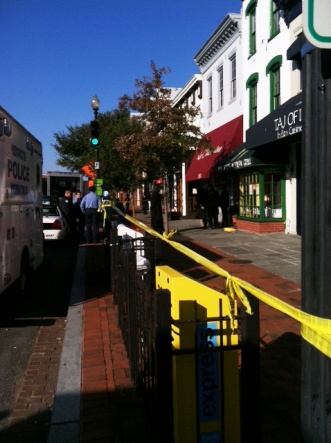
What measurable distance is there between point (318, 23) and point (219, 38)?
70.9 feet

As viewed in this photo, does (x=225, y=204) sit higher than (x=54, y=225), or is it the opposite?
(x=225, y=204)

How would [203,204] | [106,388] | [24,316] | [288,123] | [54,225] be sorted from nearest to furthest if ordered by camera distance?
[106,388] < [24,316] < [288,123] < [54,225] < [203,204]

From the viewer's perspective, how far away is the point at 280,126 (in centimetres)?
1366

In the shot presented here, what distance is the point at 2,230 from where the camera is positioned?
5.86 metres

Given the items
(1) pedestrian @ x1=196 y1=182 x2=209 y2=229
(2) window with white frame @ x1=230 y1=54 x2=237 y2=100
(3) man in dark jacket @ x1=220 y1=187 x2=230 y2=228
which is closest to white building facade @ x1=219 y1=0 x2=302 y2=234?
(3) man in dark jacket @ x1=220 y1=187 x2=230 y2=228

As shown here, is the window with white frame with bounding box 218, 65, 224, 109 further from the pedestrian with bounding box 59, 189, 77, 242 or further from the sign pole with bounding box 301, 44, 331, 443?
the sign pole with bounding box 301, 44, 331, 443

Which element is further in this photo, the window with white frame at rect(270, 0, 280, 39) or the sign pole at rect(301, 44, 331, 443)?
the window with white frame at rect(270, 0, 280, 39)

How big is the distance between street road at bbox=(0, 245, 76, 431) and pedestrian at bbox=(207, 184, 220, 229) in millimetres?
8948

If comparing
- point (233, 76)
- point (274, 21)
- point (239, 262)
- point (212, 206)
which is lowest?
point (239, 262)

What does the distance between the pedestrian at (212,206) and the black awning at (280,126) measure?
308 centimetres

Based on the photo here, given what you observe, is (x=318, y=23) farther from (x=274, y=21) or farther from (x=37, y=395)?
(x=274, y=21)

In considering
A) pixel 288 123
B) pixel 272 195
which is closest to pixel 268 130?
pixel 288 123

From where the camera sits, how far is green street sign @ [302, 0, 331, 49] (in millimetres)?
1909

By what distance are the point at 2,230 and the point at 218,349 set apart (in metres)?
4.01
